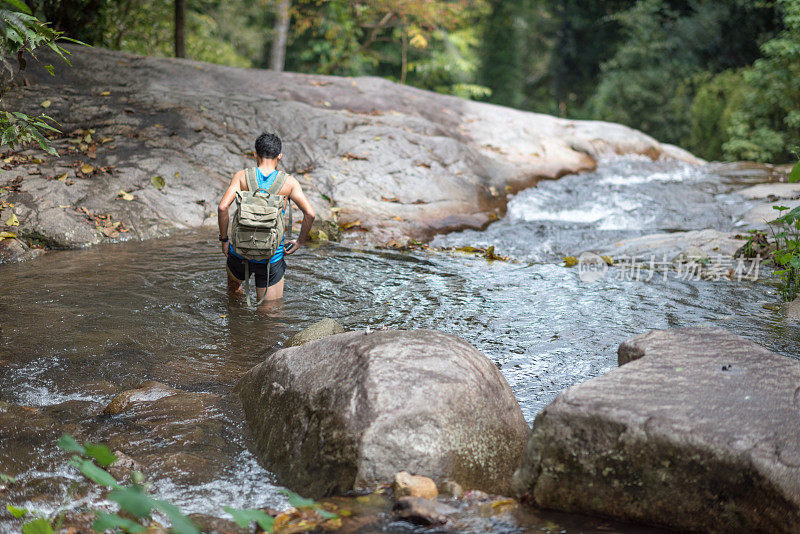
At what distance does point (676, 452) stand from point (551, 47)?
33.2 metres

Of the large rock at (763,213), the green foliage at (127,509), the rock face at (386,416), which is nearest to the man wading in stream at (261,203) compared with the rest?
the rock face at (386,416)

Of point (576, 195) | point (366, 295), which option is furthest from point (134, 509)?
point (576, 195)

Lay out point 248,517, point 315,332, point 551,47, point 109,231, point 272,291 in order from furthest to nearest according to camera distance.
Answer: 1. point 551,47
2. point 109,231
3. point 272,291
4. point 315,332
5. point 248,517

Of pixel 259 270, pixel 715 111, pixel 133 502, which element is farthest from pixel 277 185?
pixel 715 111

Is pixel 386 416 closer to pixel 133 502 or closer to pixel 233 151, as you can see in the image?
pixel 133 502

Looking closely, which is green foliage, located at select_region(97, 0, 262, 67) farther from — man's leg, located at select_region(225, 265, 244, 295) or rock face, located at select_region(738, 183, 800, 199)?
rock face, located at select_region(738, 183, 800, 199)

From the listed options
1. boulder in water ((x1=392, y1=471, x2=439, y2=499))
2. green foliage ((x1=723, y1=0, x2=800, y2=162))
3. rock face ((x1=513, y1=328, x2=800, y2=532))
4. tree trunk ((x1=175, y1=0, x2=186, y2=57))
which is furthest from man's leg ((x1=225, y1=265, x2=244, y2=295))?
green foliage ((x1=723, y1=0, x2=800, y2=162))

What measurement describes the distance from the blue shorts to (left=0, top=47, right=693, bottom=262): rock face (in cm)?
300

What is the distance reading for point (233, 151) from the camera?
10.2 metres

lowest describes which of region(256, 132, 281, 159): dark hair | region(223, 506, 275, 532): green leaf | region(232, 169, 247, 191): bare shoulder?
region(223, 506, 275, 532): green leaf

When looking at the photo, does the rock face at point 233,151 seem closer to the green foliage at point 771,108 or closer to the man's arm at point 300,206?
the man's arm at point 300,206

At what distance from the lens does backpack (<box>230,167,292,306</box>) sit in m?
5.15

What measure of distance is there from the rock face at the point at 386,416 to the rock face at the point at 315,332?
1.13m

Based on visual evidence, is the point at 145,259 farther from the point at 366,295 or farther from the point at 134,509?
the point at 134,509
